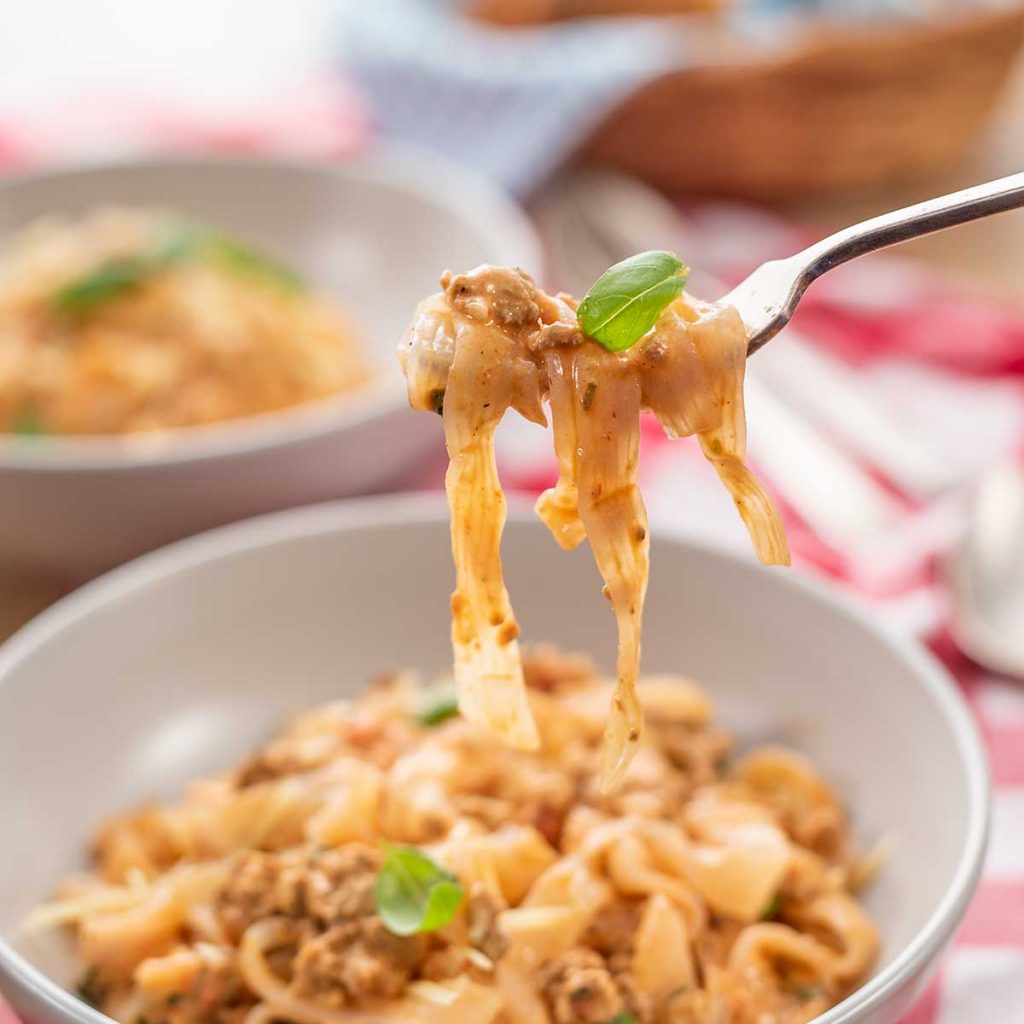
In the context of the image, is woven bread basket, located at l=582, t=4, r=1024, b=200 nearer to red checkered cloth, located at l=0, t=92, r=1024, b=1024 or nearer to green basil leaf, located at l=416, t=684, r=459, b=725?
red checkered cloth, located at l=0, t=92, r=1024, b=1024

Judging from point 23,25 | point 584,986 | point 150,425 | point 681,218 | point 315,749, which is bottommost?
point 584,986

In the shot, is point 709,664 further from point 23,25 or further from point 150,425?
point 23,25

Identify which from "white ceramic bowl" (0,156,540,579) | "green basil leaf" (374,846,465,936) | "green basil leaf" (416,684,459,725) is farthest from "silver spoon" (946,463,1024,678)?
"green basil leaf" (374,846,465,936)

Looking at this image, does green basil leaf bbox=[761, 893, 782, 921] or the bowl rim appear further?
the bowl rim

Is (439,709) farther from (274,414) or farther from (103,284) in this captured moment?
(103,284)

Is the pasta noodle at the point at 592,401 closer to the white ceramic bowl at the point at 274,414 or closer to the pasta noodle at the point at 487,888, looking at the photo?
the pasta noodle at the point at 487,888

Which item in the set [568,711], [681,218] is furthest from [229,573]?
[681,218]
